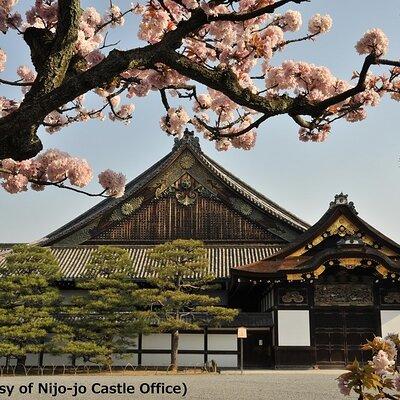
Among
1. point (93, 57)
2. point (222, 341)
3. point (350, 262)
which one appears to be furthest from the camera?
point (222, 341)

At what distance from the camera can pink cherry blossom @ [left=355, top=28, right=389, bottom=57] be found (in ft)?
17.4

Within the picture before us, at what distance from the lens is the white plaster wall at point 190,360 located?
21.2m

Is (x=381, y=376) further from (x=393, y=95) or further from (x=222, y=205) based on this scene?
(x=222, y=205)

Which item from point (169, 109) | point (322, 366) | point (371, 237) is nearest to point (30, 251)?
point (322, 366)

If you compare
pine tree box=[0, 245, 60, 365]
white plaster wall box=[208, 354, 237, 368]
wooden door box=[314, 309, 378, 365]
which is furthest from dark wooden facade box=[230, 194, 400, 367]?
pine tree box=[0, 245, 60, 365]

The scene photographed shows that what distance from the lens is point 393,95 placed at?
6.04 meters

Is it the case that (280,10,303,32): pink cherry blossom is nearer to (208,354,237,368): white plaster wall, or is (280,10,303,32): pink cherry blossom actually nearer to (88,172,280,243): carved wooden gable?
(208,354,237,368): white plaster wall

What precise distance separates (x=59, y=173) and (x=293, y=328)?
16194 millimetres

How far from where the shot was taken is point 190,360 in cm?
2136

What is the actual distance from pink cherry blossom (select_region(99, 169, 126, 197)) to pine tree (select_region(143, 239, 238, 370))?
13.2 metres

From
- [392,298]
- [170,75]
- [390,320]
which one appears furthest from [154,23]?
[392,298]

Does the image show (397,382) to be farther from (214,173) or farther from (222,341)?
(214,173)

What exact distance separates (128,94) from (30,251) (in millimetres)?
15473

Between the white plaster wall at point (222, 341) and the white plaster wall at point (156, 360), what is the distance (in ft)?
5.52
